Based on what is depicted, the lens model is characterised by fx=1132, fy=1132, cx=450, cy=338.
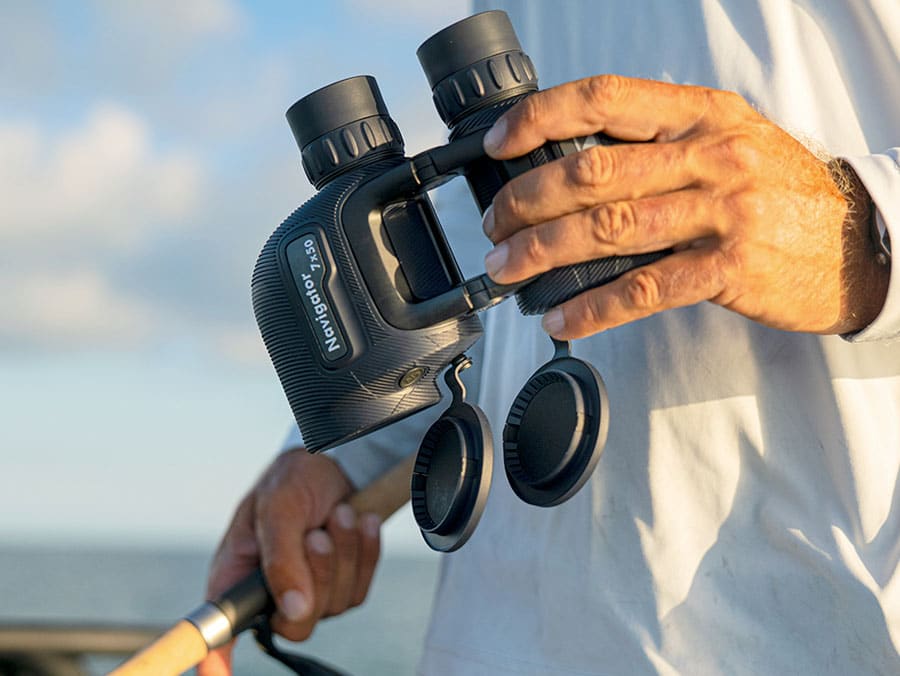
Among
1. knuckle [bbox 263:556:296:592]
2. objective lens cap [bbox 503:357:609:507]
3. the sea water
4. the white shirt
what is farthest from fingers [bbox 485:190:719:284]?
the sea water

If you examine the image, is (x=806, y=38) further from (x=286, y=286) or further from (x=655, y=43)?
(x=286, y=286)

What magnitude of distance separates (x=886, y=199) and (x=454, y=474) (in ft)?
1.53

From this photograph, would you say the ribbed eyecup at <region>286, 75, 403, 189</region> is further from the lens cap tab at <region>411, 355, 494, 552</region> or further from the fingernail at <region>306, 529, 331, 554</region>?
the fingernail at <region>306, 529, 331, 554</region>

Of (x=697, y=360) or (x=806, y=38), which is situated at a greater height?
(x=806, y=38)

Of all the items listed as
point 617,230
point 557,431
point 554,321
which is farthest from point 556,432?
point 617,230

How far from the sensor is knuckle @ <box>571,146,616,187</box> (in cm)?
93

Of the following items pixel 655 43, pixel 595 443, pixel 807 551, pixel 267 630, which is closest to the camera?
pixel 595 443

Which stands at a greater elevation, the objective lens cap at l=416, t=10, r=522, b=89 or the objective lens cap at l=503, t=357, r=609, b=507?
the objective lens cap at l=416, t=10, r=522, b=89

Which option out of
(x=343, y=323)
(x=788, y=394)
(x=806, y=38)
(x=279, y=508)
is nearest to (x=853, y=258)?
(x=788, y=394)

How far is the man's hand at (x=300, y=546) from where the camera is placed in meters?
1.45

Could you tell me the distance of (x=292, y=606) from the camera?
144cm

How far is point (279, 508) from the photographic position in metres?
1.50

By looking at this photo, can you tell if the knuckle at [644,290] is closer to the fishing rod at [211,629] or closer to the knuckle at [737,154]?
the knuckle at [737,154]

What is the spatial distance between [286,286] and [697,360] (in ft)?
1.44
